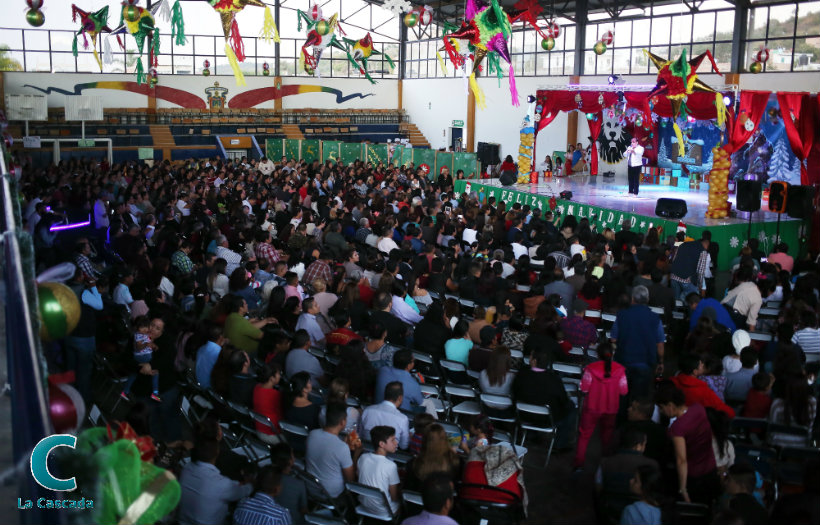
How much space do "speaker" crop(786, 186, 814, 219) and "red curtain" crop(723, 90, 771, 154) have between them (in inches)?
55.7

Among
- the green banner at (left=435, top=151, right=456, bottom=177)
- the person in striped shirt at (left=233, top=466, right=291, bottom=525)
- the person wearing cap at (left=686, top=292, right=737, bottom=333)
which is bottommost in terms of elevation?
the person in striped shirt at (left=233, top=466, right=291, bottom=525)

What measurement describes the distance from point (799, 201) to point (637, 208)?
299 cm

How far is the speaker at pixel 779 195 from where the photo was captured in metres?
12.4

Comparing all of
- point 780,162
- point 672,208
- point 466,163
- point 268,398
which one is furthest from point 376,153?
point 268,398

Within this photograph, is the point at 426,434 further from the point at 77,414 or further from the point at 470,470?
the point at 77,414

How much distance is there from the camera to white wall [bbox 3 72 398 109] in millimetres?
26797

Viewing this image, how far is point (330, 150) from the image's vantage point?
26438 millimetres

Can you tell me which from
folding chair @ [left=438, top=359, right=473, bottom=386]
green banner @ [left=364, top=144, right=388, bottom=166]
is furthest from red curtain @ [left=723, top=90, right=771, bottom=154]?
green banner @ [left=364, top=144, right=388, bottom=166]

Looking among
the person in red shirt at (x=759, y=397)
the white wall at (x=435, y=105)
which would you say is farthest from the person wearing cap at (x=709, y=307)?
the white wall at (x=435, y=105)

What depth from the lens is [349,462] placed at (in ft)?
15.0

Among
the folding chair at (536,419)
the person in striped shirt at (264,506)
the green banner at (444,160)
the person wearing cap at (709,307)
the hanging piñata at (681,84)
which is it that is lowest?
the folding chair at (536,419)

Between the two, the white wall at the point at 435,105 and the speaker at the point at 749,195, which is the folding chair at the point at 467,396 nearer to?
the speaker at the point at 749,195

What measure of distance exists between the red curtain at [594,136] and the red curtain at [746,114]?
22.6 feet

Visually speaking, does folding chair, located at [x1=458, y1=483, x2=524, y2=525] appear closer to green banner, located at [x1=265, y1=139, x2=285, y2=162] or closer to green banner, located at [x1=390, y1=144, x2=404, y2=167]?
green banner, located at [x1=390, y1=144, x2=404, y2=167]
